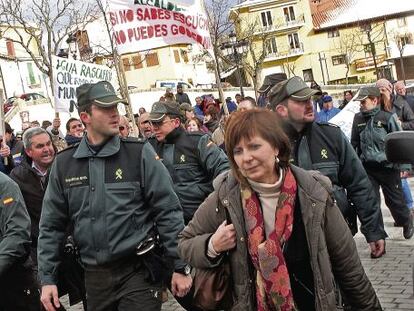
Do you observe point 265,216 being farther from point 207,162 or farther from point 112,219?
point 207,162

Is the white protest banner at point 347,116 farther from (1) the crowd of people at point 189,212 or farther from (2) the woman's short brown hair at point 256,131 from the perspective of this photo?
(2) the woman's short brown hair at point 256,131

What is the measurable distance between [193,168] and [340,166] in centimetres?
165

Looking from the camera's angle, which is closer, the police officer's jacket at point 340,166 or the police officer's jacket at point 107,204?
the police officer's jacket at point 107,204

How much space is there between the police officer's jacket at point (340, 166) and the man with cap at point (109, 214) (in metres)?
1.09

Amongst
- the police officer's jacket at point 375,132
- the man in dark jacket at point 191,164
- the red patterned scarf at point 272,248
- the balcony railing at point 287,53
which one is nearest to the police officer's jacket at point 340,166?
the man in dark jacket at point 191,164

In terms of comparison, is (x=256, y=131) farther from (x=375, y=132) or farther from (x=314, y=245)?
(x=375, y=132)

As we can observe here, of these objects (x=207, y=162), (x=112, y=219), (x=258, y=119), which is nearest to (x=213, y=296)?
(x=258, y=119)

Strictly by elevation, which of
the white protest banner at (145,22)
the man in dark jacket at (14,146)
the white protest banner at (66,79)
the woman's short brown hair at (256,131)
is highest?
the white protest banner at (145,22)

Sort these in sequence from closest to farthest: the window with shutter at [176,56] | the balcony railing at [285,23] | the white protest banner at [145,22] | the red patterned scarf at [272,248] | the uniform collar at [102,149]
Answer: the red patterned scarf at [272,248] < the uniform collar at [102,149] < the white protest banner at [145,22] < the window with shutter at [176,56] < the balcony railing at [285,23]

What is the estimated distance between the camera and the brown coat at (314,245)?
2.93 m

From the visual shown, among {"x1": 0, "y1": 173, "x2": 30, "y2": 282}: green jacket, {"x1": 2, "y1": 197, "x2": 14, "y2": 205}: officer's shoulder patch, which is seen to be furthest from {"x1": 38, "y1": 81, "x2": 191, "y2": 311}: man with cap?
{"x1": 2, "y1": 197, "x2": 14, "y2": 205}: officer's shoulder patch

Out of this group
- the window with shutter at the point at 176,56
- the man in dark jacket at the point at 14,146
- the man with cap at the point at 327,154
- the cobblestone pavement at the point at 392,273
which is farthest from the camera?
the window with shutter at the point at 176,56

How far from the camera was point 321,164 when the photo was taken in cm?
470

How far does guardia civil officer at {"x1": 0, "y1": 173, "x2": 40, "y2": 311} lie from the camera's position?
4.48m
